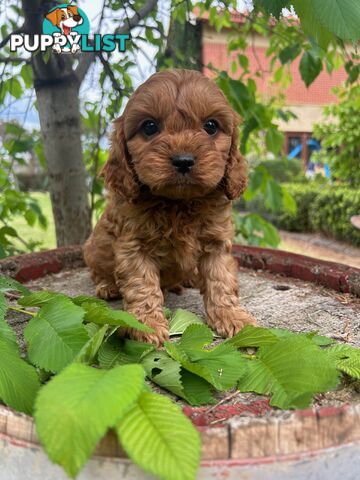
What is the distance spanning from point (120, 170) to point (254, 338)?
0.84 meters

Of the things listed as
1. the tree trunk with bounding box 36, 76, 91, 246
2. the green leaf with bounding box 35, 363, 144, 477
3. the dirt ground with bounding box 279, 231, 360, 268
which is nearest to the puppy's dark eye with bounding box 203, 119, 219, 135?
the green leaf with bounding box 35, 363, 144, 477

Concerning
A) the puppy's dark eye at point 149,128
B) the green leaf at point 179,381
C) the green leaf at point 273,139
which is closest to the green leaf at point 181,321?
the green leaf at point 179,381

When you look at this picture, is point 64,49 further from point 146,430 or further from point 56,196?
point 146,430

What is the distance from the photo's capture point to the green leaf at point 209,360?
1.35m

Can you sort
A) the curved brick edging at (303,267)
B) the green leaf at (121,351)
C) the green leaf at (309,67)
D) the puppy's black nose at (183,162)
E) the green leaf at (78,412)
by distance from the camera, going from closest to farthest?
the green leaf at (78,412) < the green leaf at (121,351) < the puppy's black nose at (183,162) < the curved brick edging at (303,267) < the green leaf at (309,67)

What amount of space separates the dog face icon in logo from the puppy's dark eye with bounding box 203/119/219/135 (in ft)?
3.65

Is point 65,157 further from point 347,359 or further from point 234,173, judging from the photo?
point 347,359

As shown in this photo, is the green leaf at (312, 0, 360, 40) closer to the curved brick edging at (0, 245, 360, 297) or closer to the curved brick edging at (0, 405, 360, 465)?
the curved brick edging at (0, 405, 360, 465)

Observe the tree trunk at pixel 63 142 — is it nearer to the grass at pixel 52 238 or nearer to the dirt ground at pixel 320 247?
the grass at pixel 52 238

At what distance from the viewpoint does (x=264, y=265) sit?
2.87 m

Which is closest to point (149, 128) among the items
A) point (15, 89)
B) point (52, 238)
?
point (15, 89)

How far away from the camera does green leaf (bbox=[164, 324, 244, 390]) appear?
4.42ft

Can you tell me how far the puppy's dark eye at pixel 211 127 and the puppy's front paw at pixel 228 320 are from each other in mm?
684

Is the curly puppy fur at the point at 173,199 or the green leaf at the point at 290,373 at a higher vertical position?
the curly puppy fur at the point at 173,199
